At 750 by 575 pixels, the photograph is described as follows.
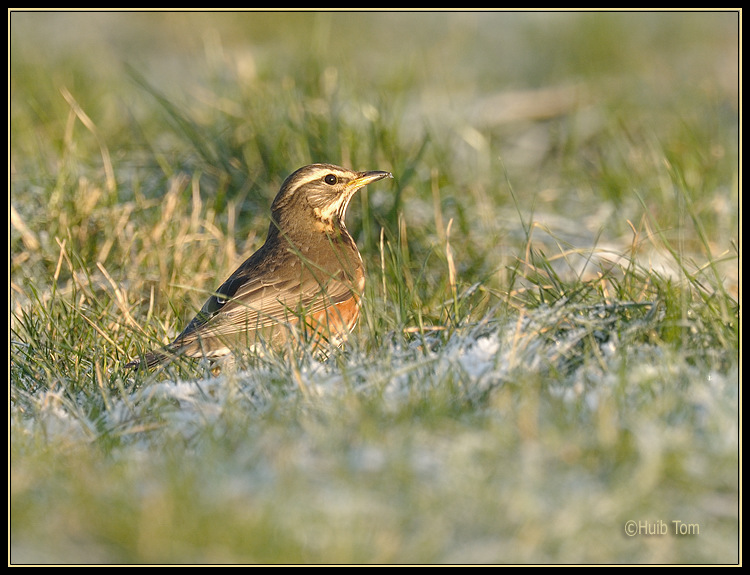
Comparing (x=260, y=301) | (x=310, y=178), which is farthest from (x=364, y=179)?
(x=260, y=301)

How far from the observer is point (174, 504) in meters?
3.30

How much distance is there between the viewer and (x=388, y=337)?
486 cm

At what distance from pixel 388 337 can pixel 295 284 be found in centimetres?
151

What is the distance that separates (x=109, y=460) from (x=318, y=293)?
2.20 m

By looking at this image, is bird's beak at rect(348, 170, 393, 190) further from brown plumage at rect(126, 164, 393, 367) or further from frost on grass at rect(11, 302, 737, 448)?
frost on grass at rect(11, 302, 737, 448)

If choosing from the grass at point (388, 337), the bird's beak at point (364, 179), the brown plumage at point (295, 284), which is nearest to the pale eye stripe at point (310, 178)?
the brown plumage at point (295, 284)

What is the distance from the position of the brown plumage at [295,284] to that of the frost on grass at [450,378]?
42 centimetres

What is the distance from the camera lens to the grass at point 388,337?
3.35 meters

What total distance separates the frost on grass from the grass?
0.7 inches

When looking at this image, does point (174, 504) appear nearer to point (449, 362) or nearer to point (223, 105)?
point (449, 362)

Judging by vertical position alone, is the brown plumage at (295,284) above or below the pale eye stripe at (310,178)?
below

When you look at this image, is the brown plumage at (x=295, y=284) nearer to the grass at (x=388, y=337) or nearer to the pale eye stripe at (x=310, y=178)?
the pale eye stripe at (x=310, y=178)

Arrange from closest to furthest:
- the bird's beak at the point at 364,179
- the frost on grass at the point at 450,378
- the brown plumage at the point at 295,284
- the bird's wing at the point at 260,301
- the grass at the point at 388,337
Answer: the grass at the point at 388,337, the frost on grass at the point at 450,378, the brown plumage at the point at 295,284, the bird's wing at the point at 260,301, the bird's beak at the point at 364,179

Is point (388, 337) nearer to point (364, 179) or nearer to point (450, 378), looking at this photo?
point (450, 378)
